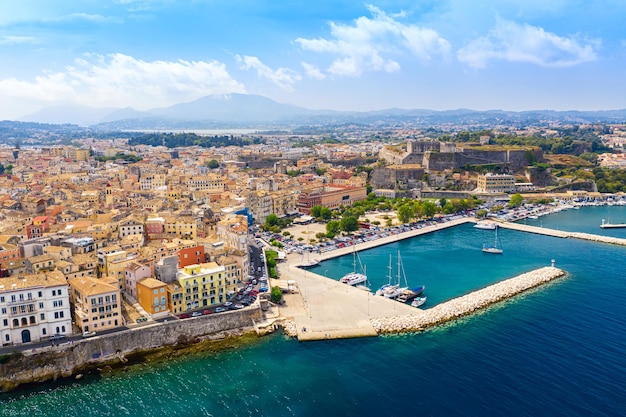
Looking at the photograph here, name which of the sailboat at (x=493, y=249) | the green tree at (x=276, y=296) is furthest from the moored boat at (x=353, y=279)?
the sailboat at (x=493, y=249)

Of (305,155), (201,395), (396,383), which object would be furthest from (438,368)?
(305,155)

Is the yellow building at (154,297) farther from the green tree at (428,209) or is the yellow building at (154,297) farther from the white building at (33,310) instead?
the green tree at (428,209)

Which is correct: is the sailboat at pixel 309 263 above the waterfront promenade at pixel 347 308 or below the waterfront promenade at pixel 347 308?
above

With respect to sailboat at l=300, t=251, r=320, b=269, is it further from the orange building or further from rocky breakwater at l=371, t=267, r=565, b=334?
rocky breakwater at l=371, t=267, r=565, b=334

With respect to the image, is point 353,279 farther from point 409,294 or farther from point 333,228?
point 333,228

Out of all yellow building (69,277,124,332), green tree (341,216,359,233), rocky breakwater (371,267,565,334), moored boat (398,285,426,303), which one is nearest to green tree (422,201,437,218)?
green tree (341,216,359,233)

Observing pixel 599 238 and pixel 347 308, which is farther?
pixel 599 238

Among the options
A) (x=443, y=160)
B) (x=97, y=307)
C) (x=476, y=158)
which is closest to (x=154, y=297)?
(x=97, y=307)
